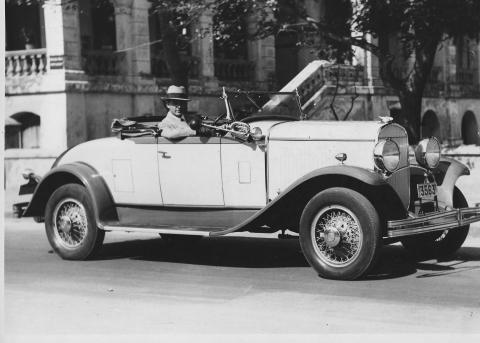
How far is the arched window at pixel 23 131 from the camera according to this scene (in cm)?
2045

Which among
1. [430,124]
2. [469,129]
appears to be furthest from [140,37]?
[469,129]

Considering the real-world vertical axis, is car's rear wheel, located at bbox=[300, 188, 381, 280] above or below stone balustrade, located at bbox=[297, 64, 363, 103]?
below

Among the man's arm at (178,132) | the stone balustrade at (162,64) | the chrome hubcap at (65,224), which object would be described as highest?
the stone balustrade at (162,64)

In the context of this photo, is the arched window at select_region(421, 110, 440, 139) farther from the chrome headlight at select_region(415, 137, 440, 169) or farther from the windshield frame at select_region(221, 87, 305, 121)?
the chrome headlight at select_region(415, 137, 440, 169)

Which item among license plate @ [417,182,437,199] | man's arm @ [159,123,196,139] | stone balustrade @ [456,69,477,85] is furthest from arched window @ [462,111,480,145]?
man's arm @ [159,123,196,139]

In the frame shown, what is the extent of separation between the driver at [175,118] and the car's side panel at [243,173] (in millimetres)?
498

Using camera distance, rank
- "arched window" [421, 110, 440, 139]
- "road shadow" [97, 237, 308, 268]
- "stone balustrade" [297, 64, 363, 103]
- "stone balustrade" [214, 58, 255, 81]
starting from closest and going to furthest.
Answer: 1. "road shadow" [97, 237, 308, 268]
2. "stone balustrade" [297, 64, 363, 103]
3. "stone balustrade" [214, 58, 255, 81]
4. "arched window" [421, 110, 440, 139]

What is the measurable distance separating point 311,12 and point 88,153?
18.0 meters

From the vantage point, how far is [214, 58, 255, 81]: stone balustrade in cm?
2517

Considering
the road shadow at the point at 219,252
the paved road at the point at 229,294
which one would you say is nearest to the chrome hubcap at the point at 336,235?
the paved road at the point at 229,294

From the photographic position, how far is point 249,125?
8.67 m

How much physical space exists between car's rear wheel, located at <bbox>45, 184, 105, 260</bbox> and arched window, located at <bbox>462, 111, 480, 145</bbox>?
24.6 m

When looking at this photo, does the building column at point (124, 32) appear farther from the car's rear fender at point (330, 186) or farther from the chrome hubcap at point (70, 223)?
the car's rear fender at point (330, 186)

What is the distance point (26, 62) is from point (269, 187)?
507 inches
